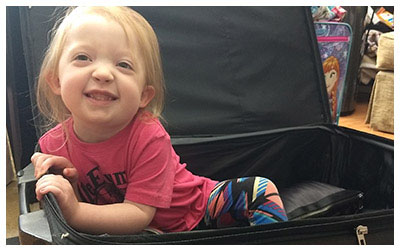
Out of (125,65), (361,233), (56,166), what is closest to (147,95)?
(125,65)

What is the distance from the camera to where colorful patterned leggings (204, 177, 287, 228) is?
788mm

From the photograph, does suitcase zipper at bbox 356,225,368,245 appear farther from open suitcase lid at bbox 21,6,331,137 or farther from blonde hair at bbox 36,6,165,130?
open suitcase lid at bbox 21,6,331,137

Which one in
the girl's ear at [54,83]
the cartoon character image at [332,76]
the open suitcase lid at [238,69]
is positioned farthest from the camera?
the cartoon character image at [332,76]

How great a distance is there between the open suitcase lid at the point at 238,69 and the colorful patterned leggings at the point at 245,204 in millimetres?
282

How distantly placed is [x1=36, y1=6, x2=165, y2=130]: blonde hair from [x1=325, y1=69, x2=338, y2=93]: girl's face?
0.95m

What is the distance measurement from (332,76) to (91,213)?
3.99ft

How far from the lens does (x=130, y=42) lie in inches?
27.2

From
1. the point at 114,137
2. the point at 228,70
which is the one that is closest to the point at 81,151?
the point at 114,137

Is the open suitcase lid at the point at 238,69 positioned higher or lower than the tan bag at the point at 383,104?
higher

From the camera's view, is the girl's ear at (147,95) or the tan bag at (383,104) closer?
the girl's ear at (147,95)

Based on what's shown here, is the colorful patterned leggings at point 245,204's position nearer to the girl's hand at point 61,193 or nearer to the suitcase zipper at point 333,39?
the girl's hand at point 61,193

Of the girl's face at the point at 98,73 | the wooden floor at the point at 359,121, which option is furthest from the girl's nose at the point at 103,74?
the wooden floor at the point at 359,121

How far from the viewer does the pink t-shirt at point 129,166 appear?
0.71 meters

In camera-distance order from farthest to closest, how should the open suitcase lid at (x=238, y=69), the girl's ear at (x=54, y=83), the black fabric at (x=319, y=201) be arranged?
the open suitcase lid at (x=238, y=69) → the black fabric at (x=319, y=201) → the girl's ear at (x=54, y=83)
